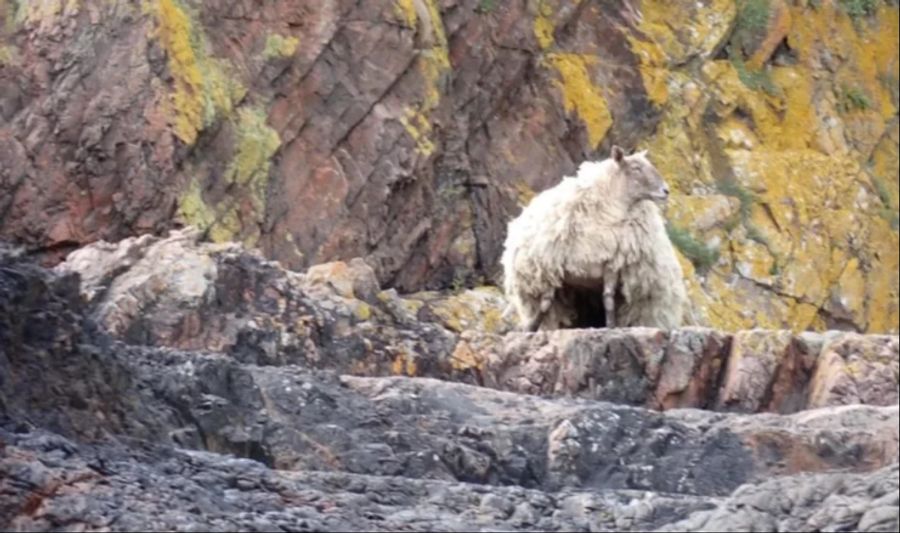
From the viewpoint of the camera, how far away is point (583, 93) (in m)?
25.5

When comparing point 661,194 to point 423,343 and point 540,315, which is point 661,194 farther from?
point 423,343

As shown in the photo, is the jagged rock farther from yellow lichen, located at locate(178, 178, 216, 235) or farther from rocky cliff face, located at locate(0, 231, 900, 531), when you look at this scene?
yellow lichen, located at locate(178, 178, 216, 235)

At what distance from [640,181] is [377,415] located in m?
6.20

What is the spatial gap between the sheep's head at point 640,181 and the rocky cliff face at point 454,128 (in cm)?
593

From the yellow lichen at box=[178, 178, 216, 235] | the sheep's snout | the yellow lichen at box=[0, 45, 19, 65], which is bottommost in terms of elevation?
the yellow lichen at box=[178, 178, 216, 235]

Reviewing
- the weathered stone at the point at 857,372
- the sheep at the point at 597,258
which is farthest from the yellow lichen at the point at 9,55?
the weathered stone at the point at 857,372

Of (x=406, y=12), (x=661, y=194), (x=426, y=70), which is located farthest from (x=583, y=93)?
(x=661, y=194)

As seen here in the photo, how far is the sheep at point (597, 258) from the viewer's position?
1584cm

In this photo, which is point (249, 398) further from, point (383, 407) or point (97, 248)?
point (97, 248)

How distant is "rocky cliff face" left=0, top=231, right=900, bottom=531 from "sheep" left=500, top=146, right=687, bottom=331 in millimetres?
1643

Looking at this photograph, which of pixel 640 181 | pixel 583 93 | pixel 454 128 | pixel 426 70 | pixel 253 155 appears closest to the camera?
pixel 640 181

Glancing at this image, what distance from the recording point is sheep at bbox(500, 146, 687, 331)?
1584cm

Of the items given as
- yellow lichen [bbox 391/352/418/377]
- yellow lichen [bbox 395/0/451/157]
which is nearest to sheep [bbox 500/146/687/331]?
yellow lichen [bbox 391/352/418/377]

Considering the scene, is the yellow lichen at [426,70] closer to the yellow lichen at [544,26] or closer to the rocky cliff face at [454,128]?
the rocky cliff face at [454,128]
